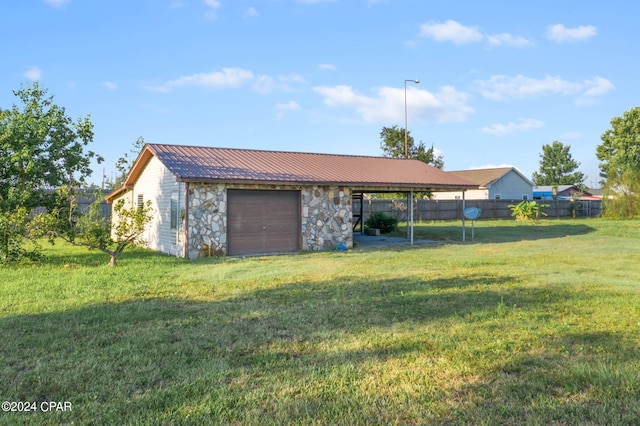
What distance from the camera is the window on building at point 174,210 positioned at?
1391cm

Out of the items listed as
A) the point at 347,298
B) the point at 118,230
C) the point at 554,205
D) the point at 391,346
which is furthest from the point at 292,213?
the point at 554,205

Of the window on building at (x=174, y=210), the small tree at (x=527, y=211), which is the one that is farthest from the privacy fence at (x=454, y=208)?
the window on building at (x=174, y=210)

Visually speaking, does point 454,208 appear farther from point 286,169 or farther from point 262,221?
point 262,221

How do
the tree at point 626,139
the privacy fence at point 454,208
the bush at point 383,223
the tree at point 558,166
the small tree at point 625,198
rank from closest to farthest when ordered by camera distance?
→ the bush at point 383,223
the privacy fence at point 454,208
the small tree at point 625,198
the tree at point 626,139
the tree at point 558,166

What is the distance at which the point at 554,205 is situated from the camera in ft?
121

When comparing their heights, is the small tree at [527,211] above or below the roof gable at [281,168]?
below

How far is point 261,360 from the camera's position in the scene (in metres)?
4.52

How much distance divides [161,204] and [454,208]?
75.9ft

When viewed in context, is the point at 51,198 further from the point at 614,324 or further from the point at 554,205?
the point at 554,205

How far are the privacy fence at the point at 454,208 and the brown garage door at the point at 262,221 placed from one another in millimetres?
12464

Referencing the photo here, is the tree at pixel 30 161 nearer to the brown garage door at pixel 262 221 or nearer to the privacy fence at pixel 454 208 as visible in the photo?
the brown garage door at pixel 262 221

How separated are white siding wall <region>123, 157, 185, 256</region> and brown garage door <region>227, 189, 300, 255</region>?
1.48m

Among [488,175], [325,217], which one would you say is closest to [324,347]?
[325,217]

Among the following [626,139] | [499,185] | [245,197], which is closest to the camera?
[245,197]
